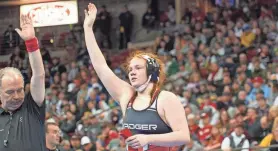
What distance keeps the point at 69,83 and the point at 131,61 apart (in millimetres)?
12349

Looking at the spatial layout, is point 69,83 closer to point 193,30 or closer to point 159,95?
point 193,30

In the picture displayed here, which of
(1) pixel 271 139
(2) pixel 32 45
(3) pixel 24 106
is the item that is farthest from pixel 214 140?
(2) pixel 32 45

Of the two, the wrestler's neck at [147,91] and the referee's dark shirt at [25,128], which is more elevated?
the wrestler's neck at [147,91]

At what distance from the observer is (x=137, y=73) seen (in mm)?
4758

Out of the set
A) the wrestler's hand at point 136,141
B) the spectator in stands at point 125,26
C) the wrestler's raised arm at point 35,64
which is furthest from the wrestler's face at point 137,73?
the spectator in stands at point 125,26

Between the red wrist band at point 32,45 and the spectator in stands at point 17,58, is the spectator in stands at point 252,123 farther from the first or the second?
the spectator in stands at point 17,58

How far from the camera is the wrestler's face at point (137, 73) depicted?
4742 millimetres

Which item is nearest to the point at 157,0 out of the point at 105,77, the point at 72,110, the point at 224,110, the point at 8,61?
the point at 8,61

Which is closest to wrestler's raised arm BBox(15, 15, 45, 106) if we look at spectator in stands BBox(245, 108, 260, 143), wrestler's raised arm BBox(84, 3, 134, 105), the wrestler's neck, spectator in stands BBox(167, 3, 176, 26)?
wrestler's raised arm BBox(84, 3, 134, 105)

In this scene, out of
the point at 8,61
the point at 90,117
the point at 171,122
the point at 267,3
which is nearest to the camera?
the point at 171,122

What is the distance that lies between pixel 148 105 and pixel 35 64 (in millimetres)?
832

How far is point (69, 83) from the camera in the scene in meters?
17.1

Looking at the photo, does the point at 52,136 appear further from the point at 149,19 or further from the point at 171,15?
the point at 149,19

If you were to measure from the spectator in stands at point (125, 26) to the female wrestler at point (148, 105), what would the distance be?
14183mm
